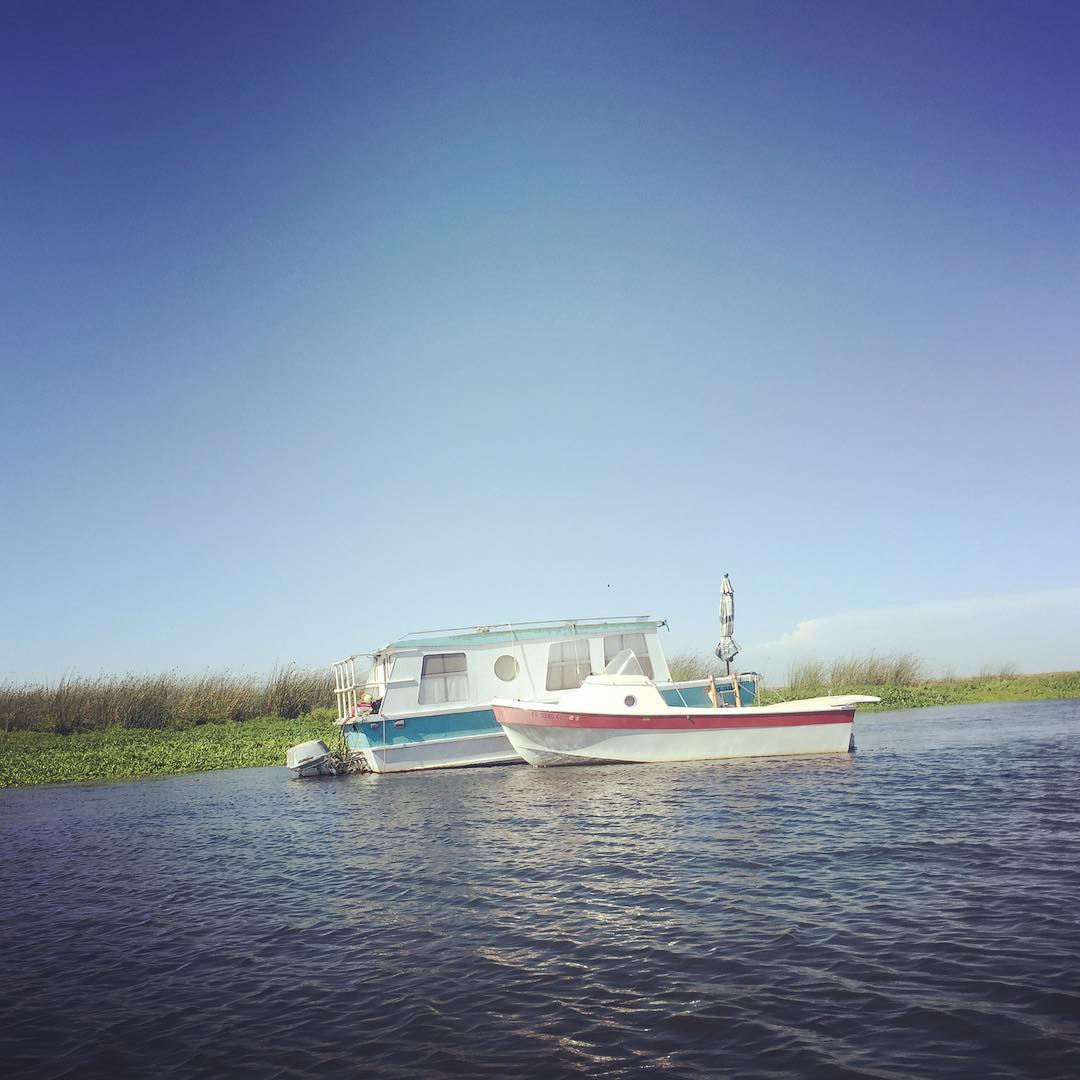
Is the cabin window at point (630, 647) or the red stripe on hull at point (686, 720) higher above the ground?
the cabin window at point (630, 647)

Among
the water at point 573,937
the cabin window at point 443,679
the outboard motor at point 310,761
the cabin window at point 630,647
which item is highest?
the cabin window at point 630,647

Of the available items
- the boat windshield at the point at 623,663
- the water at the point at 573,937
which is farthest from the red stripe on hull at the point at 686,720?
the water at the point at 573,937

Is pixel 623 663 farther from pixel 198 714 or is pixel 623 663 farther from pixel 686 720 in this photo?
pixel 198 714

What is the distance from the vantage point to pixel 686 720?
23.0 meters

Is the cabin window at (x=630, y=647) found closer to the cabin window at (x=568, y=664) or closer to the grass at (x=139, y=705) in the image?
the cabin window at (x=568, y=664)

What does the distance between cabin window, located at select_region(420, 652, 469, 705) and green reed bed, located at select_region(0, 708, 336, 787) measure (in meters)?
8.61

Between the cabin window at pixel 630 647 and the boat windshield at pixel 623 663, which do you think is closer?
the boat windshield at pixel 623 663

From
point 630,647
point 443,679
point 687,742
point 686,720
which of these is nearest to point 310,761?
point 443,679

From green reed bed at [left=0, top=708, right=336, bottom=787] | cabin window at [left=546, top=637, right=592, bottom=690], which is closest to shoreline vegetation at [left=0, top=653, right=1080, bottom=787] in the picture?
green reed bed at [left=0, top=708, right=336, bottom=787]

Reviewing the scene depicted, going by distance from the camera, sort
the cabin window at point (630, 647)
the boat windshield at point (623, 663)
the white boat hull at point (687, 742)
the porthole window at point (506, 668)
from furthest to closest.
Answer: the cabin window at point (630, 647)
the porthole window at point (506, 668)
the boat windshield at point (623, 663)
the white boat hull at point (687, 742)

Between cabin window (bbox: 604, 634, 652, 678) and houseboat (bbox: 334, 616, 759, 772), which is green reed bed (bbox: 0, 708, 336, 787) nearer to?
houseboat (bbox: 334, 616, 759, 772)

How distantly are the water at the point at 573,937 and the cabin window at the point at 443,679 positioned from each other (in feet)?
26.4

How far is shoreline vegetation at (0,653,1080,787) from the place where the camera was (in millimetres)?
31250

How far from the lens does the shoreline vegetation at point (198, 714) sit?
3125cm
